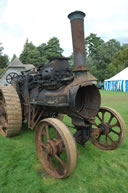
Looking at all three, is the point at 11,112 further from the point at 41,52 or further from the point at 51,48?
the point at 41,52

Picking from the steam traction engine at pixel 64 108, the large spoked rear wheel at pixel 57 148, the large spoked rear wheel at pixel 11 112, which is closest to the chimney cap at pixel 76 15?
the steam traction engine at pixel 64 108

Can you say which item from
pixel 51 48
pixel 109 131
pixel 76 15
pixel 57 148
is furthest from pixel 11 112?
pixel 51 48

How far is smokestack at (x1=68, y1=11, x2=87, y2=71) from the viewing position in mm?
2562

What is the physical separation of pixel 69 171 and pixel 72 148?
298 millimetres

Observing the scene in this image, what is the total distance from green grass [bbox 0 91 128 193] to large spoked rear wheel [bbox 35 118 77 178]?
0.15 meters

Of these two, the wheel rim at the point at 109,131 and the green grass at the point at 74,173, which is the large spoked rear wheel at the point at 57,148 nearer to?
the green grass at the point at 74,173

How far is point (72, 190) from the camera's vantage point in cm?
210

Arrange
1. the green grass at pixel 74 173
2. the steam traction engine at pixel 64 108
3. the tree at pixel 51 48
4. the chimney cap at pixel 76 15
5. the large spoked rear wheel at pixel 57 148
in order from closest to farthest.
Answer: the large spoked rear wheel at pixel 57 148, the green grass at pixel 74 173, the steam traction engine at pixel 64 108, the chimney cap at pixel 76 15, the tree at pixel 51 48

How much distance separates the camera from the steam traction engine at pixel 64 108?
2.29 meters

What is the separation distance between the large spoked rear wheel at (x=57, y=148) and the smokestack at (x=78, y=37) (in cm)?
100

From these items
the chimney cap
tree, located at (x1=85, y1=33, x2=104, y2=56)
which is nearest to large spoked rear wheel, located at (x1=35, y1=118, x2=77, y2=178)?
the chimney cap

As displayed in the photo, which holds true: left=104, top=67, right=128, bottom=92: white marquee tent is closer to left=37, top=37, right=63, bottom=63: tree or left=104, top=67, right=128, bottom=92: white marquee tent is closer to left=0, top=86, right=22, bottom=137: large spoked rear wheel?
left=37, top=37, right=63, bottom=63: tree

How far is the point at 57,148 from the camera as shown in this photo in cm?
229

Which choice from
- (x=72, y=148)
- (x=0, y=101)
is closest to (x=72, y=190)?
(x=72, y=148)
